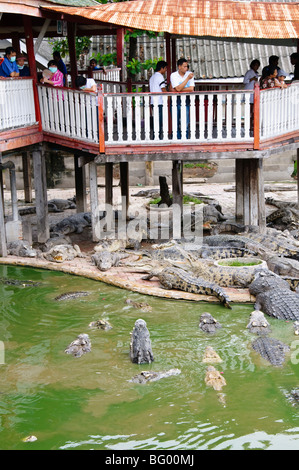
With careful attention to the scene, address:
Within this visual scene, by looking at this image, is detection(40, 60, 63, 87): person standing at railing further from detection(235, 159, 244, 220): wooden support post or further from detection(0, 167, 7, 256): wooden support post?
detection(235, 159, 244, 220): wooden support post

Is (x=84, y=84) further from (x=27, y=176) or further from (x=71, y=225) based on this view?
(x=27, y=176)

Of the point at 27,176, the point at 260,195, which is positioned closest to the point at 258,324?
the point at 260,195

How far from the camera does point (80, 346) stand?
9625 mm

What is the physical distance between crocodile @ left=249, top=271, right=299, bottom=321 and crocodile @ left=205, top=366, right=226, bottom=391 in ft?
7.66

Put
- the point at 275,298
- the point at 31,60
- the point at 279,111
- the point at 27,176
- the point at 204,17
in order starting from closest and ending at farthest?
the point at 275,298
the point at 204,17
the point at 279,111
the point at 31,60
the point at 27,176

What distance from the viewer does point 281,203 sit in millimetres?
18016

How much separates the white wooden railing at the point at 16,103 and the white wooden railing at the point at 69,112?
30cm

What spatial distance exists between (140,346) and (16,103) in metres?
6.36

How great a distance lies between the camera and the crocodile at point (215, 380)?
28.1 ft

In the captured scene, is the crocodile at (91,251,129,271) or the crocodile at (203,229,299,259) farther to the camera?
the crocodile at (203,229,299,259)

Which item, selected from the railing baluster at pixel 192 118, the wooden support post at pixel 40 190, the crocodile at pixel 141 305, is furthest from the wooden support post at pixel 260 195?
the wooden support post at pixel 40 190

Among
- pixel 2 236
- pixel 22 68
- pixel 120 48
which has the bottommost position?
pixel 2 236

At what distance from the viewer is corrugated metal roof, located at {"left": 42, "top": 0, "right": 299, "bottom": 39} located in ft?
40.9

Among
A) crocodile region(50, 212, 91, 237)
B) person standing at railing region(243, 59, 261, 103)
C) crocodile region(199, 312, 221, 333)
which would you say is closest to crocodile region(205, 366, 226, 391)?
crocodile region(199, 312, 221, 333)
